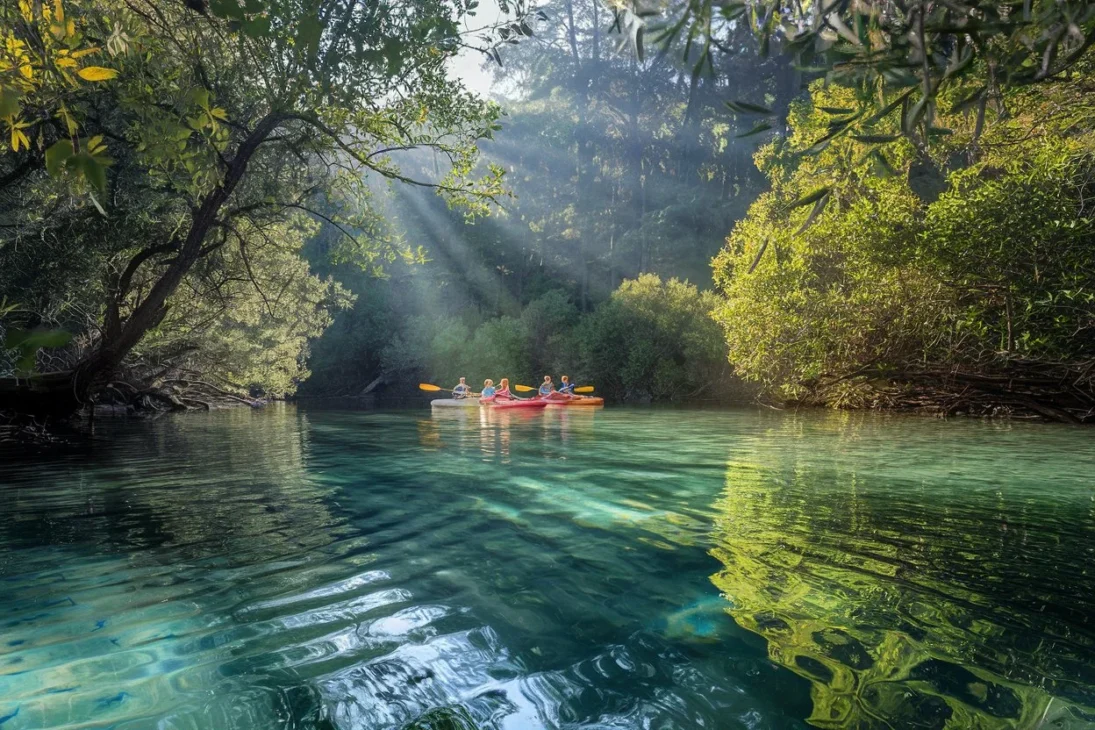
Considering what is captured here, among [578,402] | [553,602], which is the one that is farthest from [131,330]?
[578,402]

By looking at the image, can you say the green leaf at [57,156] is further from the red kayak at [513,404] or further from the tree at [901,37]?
the red kayak at [513,404]

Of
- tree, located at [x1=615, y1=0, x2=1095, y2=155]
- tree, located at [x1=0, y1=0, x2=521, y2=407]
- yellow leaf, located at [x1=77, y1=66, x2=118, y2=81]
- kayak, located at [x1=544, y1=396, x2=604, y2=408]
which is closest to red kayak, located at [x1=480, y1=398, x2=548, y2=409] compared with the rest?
kayak, located at [x1=544, y1=396, x2=604, y2=408]

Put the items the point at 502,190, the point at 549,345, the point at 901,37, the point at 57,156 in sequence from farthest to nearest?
the point at 549,345 → the point at 502,190 → the point at 901,37 → the point at 57,156

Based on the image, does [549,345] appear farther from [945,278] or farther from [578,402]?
[945,278]

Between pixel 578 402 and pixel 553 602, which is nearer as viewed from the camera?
pixel 553 602

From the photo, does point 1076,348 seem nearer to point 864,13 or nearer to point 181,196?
point 864,13

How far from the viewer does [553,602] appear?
10.2ft

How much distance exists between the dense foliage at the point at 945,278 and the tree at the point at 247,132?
4.42 m

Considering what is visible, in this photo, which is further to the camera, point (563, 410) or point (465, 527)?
point (563, 410)

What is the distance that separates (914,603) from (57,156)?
3.41 m

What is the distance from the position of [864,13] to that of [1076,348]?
13.2m

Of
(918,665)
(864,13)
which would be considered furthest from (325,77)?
(918,665)

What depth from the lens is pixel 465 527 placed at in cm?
460

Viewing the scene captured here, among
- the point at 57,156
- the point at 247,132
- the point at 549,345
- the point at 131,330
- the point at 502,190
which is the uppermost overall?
the point at 247,132
